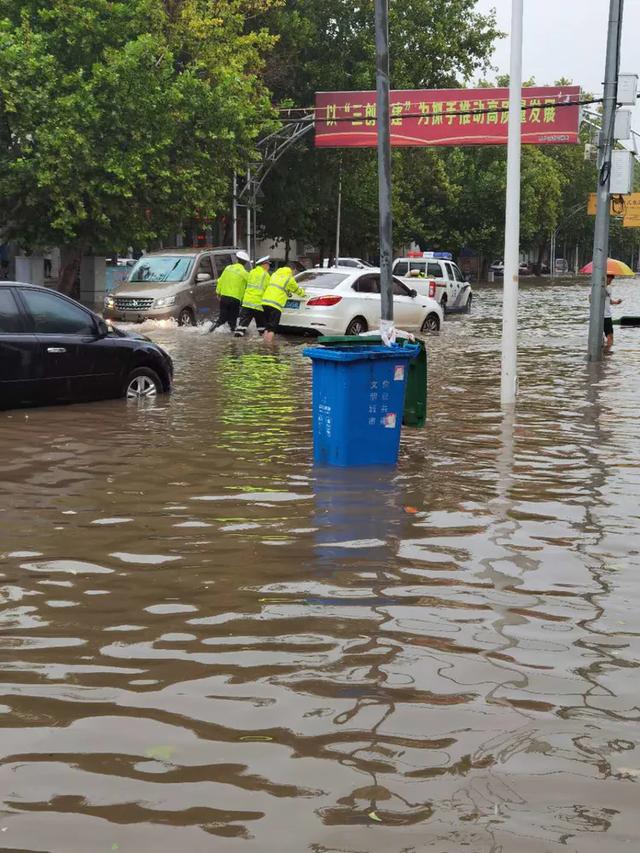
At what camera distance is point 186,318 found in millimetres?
27562

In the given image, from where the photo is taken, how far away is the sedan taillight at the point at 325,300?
79.6ft

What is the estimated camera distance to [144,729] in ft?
14.3

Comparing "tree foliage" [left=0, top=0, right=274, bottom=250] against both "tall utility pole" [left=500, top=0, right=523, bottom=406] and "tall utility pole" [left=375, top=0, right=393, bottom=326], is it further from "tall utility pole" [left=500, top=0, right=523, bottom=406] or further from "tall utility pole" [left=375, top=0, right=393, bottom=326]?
"tall utility pole" [left=375, top=0, right=393, bottom=326]

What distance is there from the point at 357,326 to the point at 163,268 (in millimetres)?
5786

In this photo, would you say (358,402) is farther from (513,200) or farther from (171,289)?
(171,289)

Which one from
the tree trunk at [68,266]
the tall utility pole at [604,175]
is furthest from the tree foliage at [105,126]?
the tall utility pole at [604,175]

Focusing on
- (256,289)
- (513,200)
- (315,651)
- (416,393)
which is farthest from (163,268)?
(315,651)

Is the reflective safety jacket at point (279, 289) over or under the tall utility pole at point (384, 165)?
under

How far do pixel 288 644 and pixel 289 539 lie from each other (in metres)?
2.07

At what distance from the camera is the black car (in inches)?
502

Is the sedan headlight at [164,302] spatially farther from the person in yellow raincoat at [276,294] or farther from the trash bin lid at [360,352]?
the trash bin lid at [360,352]

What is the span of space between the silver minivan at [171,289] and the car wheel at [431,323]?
4.71 m

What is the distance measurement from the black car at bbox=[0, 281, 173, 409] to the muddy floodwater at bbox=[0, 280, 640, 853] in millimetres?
2023

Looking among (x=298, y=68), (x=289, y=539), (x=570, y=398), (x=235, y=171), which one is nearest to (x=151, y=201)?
(x=235, y=171)
